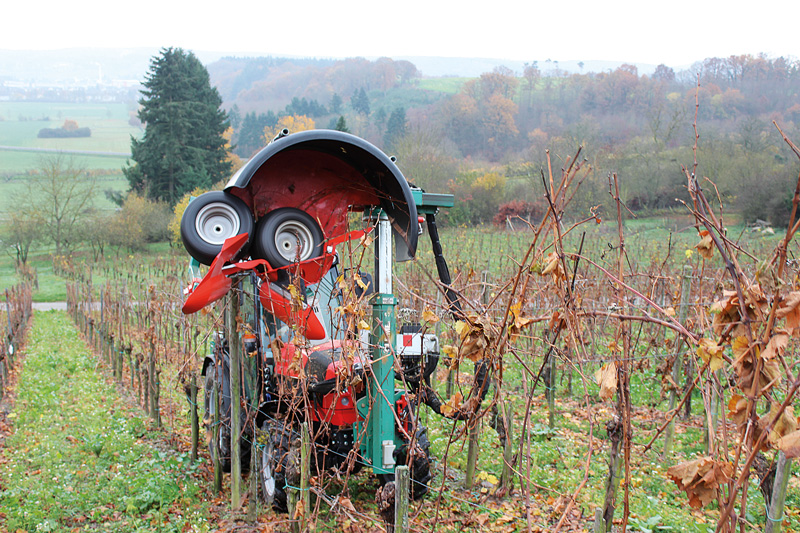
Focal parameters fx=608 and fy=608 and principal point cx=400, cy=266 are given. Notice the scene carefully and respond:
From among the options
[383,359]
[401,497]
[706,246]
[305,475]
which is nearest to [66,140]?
[383,359]

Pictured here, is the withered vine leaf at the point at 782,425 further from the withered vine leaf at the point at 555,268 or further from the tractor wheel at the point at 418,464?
the tractor wheel at the point at 418,464

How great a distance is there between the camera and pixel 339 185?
4914mm

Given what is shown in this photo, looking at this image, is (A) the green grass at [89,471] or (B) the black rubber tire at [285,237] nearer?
(B) the black rubber tire at [285,237]

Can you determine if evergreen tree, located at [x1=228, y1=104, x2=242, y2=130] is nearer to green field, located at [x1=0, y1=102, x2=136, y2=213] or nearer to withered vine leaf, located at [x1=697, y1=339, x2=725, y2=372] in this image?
green field, located at [x1=0, y1=102, x2=136, y2=213]

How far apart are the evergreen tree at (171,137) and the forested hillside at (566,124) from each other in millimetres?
9571

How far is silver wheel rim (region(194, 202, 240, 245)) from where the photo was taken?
13.2 ft

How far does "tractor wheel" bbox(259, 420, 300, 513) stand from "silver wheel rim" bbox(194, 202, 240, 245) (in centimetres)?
142

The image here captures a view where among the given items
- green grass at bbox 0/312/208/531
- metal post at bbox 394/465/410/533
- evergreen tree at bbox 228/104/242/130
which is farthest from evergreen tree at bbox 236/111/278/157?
metal post at bbox 394/465/410/533

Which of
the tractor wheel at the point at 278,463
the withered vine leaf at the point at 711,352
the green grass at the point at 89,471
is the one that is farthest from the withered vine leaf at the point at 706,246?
the green grass at the point at 89,471

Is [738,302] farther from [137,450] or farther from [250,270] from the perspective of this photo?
[137,450]

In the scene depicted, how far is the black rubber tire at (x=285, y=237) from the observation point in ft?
13.9

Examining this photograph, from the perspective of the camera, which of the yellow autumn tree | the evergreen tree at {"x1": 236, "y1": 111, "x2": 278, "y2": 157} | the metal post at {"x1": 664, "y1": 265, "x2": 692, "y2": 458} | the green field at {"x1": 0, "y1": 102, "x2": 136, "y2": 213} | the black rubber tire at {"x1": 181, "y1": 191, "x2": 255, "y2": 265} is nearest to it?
the black rubber tire at {"x1": 181, "y1": 191, "x2": 255, "y2": 265}

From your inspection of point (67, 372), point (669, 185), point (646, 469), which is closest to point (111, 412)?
point (67, 372)

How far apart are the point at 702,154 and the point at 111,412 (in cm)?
2784
